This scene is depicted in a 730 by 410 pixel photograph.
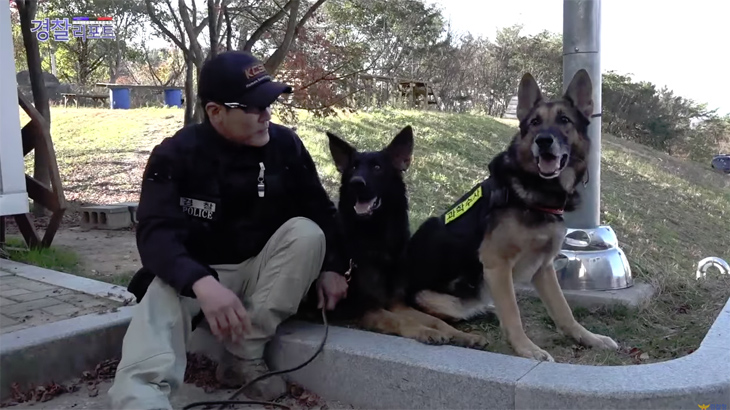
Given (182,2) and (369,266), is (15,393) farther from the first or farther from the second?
(182,2)

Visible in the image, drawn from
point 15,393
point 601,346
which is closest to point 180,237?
point 15,393

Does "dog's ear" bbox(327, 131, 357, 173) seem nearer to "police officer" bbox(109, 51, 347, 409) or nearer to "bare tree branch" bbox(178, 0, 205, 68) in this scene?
"police officer" bbox(109, 51, 347, 409)

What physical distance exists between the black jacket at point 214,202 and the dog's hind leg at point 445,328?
0.43 meters

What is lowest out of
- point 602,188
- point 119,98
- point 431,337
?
point 602,188

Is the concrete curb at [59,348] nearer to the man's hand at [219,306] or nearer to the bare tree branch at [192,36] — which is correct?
the man's hand at [219,306]

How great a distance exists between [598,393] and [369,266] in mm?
1388

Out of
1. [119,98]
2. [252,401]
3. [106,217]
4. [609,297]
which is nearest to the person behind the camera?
[252,401]

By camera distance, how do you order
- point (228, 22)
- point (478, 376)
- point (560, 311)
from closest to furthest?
point (478, 376) < point (560, 311) < point (228, 22)

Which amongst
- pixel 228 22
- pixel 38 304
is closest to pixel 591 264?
pixel 38 304

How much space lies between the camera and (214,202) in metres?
2.75

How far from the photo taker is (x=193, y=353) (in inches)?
126

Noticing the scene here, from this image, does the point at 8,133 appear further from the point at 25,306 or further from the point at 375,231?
the point at 375,231

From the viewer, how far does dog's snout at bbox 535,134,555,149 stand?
9.35ft

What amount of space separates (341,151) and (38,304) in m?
2.11
